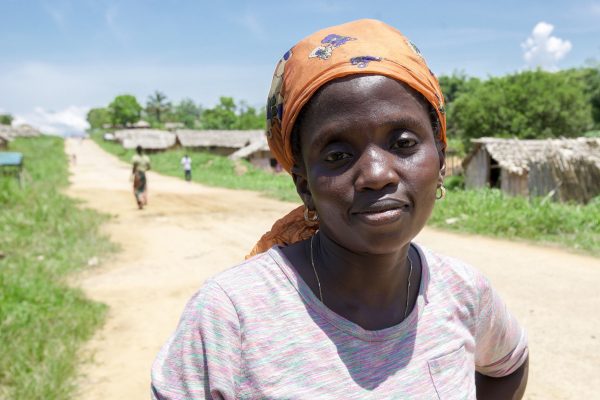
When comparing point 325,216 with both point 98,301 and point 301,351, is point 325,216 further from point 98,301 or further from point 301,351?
point 98,301

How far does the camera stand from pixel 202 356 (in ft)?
3.42

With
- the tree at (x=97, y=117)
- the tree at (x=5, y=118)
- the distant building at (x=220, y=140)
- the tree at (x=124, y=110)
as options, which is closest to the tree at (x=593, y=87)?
the distant building at (x=220, y=140)

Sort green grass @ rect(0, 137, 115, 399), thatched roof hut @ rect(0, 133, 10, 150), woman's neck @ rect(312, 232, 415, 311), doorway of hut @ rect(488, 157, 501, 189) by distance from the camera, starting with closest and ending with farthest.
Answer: woman's neck @ rect(312, 232, 415, 311) → green grass @ rect(0, 137, 115, 399) → doorway of hut @ rect(488, 157, 501, 189) → thatched roof hut @ rect(0, 133, 10, 150)

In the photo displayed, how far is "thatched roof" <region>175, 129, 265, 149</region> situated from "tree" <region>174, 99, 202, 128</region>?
1323 inches

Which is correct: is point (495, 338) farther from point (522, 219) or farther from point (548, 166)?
point (548, 166)

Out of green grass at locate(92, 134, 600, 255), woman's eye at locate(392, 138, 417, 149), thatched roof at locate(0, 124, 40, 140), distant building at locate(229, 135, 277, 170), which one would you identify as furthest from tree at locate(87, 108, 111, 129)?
woman's eye at locate(392, 138, 417, 149)

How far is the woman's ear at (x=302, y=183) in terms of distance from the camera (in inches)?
50.1

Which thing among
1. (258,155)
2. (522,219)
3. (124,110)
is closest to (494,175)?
(522,219)

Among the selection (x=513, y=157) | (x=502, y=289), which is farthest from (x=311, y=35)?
(x=513, y=157)

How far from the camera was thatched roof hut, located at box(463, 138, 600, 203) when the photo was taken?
11.8 m

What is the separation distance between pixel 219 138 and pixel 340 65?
118ft

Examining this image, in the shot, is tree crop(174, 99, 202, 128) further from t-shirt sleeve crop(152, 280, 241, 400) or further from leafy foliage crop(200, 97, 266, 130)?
t-shirt sleeve crop(152, 280, 241, 400)

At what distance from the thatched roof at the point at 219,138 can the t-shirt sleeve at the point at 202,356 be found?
33275 mm

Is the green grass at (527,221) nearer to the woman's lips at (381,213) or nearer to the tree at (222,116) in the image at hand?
the woman's lips at (381,213)
